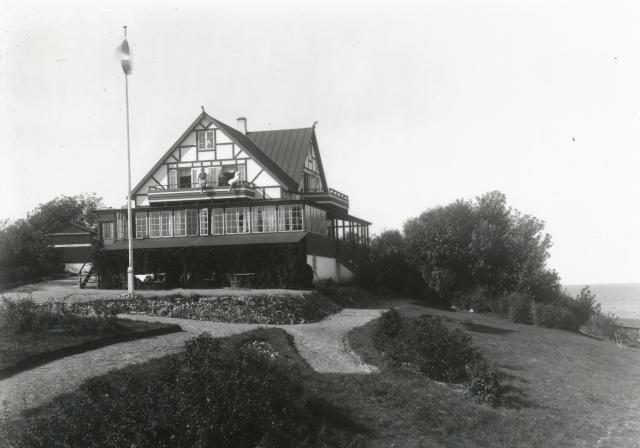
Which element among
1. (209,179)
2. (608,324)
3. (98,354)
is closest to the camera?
(98,354)

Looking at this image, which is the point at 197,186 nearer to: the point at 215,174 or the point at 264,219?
the point at 215,174

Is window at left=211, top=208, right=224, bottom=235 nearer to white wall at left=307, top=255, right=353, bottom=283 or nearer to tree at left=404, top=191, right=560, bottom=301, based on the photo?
white wall at left=307, top=255, right=353, bottom=283

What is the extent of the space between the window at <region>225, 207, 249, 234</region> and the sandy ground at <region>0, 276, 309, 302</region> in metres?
5.63

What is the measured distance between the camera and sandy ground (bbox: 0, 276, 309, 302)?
27797 millimetres

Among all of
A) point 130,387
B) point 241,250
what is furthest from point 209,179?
point 130,387

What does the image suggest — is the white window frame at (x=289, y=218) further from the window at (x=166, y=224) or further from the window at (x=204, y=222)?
the window at (x=166, y=224)

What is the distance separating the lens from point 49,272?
139 feet

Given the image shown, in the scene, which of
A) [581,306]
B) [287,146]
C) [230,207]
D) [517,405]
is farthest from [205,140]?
[517,405]

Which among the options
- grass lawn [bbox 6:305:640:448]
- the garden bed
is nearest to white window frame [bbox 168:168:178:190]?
the garden bed

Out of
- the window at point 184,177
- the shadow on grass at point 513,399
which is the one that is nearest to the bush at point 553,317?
the shadow on grass at point 513,399

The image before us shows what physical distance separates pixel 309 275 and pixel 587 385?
54.8 feet

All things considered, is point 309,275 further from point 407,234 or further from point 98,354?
point 98,354

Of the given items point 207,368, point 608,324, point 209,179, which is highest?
point 209,179

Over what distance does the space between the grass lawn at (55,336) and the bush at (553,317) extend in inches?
817
